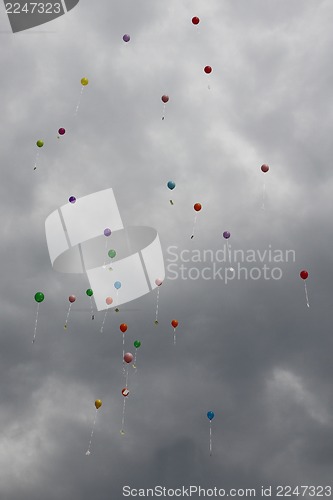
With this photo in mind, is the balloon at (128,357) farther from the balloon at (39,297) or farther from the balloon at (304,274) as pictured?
the balloon at (304,274)

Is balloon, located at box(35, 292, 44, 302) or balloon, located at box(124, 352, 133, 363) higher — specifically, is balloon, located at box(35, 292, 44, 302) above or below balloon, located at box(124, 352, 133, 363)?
above

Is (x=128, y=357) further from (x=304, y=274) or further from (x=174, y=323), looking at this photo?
(x=304, y=274)

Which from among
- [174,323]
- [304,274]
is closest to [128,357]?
[174,323]

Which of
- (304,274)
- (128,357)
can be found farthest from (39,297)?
(304,274)

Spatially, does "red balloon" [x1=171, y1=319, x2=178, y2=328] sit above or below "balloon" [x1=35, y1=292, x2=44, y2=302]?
below

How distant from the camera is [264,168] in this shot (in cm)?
2289

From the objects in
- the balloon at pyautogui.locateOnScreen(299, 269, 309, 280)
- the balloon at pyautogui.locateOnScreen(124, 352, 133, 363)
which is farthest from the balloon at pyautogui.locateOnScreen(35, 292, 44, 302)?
the balloon at pyautogui.locateOnScreen(299, 269, 309, 280)

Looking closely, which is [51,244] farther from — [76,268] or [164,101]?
[164,101]

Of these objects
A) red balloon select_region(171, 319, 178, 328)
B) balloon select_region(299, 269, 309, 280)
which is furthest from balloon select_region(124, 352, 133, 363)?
balloon select_region(299, 269, 309, 280)

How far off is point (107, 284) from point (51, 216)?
12.3 ft

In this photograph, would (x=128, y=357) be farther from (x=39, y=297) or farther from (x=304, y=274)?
(x=304, y=274)

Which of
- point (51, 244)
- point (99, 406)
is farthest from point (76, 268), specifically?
point (99, 406)

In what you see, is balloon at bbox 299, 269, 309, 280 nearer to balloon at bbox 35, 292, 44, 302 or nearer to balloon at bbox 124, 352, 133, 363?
balloon at bbox 124, 352, 133, 363

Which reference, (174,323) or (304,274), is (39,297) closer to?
(174,323)
